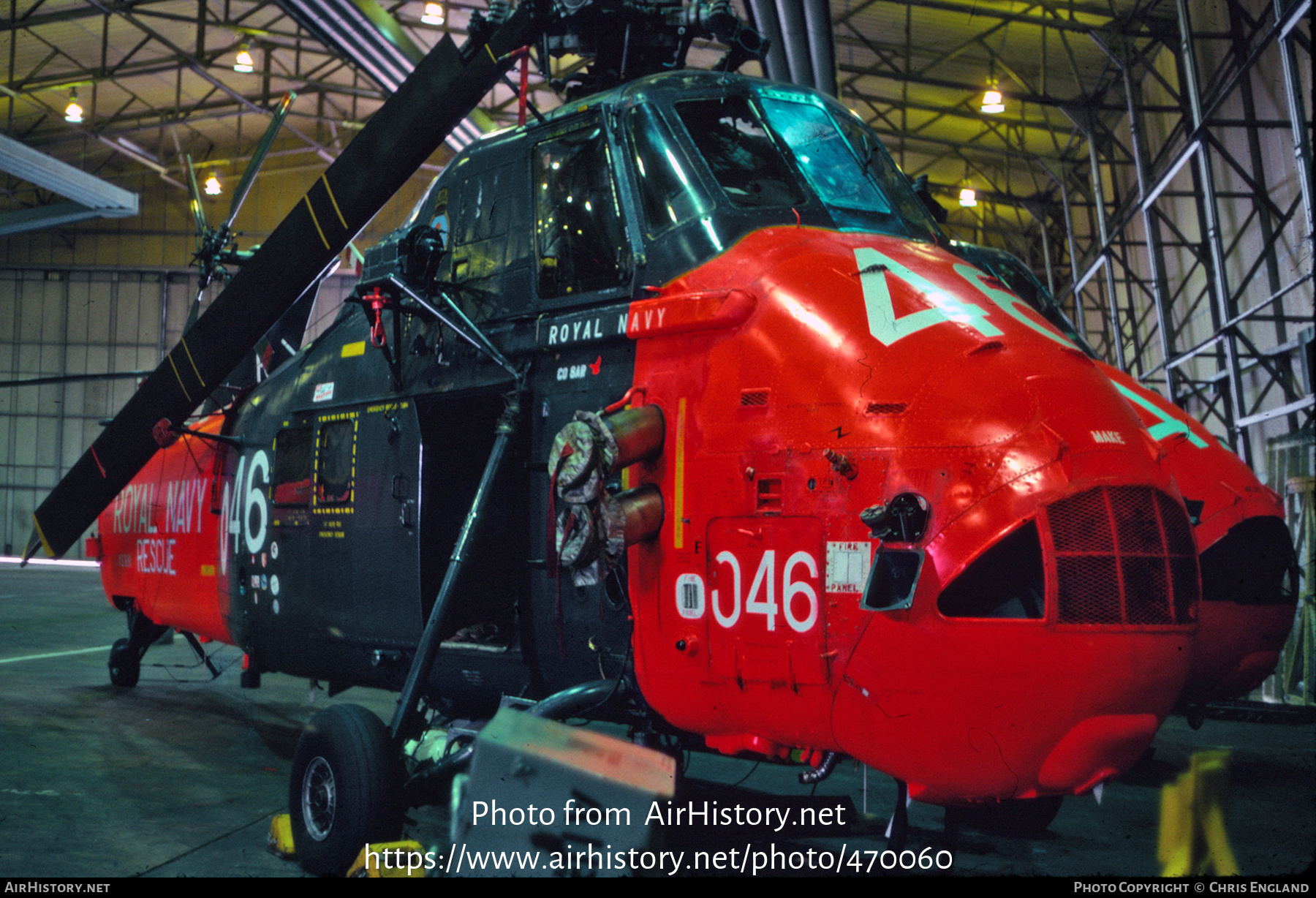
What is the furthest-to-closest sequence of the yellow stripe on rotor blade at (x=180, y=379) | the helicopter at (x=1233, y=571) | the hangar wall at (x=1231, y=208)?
the hangar wall at (x=1231, y=208) → the yellow stripe on rotor blade at (x=180, y=379) → the helicopter at (x=1233, y=571)

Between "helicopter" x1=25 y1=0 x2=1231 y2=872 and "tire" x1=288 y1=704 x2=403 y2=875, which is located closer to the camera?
"helicopter" x1=25 y1=0 x2=1231 y2=872

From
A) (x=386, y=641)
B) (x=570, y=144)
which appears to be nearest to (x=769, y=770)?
(x=386, y=641)

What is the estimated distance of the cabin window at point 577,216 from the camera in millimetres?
5262

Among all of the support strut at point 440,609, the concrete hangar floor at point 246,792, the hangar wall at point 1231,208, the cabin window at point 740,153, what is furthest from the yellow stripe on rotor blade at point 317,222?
the hangar wall at point 1231,208

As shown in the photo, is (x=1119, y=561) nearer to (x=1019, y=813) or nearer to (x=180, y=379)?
(x=1019, y=813)

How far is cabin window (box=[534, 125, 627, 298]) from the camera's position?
5262 mm

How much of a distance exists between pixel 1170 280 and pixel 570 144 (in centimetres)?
1935

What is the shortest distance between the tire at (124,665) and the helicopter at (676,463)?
337 centimetres

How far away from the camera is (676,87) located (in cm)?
536

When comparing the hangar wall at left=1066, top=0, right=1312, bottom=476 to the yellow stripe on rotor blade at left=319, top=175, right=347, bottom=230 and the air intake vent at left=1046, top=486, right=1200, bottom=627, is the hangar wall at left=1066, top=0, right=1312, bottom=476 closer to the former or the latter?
the air intake vent at left=1046, top=486, right=1200, bottom=627

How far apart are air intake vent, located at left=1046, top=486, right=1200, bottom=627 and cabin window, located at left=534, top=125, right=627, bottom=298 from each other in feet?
8.31

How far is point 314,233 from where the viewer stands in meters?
6.81

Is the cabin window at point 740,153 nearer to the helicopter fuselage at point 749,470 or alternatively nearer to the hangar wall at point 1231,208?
the helicopter fuselage at point 749,470

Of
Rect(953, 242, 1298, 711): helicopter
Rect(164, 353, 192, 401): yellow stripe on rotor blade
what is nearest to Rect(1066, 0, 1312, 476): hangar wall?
Rect(953, 242, 1298, 711): helicopter
